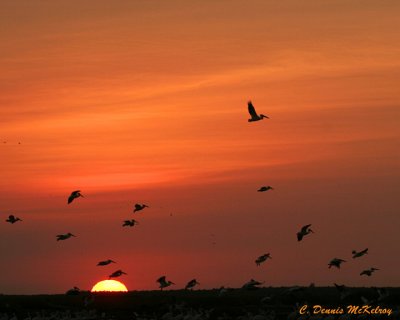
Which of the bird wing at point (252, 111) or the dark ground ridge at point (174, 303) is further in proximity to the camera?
the dark ground ridge at point (174, 303)

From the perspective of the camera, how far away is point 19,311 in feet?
308

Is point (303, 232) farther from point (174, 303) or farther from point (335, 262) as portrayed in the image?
point (174, 303)

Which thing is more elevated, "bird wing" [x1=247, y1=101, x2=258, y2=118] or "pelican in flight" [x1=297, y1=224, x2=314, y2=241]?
"bird wing" [x1=247, y1=101, x2=258, y2=118]

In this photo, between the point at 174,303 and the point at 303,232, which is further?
the point at 174,303

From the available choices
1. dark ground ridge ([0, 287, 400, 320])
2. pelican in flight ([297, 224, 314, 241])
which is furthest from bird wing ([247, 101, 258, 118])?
dark ground ridge ([0, 287, 400, 320])

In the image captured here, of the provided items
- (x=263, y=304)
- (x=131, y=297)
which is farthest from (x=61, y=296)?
(x=263, y=304)

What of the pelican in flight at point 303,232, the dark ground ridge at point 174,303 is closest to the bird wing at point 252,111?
the pelican in flight at point 303,232

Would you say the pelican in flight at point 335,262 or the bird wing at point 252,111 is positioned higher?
the bird wing at point 252,111

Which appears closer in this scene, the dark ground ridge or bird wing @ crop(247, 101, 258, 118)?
bird wing @ crop(247, 101, 258, 118)

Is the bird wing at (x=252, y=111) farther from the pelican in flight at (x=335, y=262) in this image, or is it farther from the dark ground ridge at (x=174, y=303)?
the dark ground ridge at (x=174, y=303)

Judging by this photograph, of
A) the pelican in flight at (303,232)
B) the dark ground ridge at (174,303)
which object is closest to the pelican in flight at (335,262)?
the pelican in flight at (303,232)

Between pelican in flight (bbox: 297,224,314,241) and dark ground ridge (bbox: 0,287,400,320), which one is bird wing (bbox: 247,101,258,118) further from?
dark ground ridge (bbox: 0,287,400,320)

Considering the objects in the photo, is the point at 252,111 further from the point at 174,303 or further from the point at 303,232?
the point at 174,303

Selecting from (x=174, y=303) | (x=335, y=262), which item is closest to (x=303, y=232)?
(x=335, y=262)
